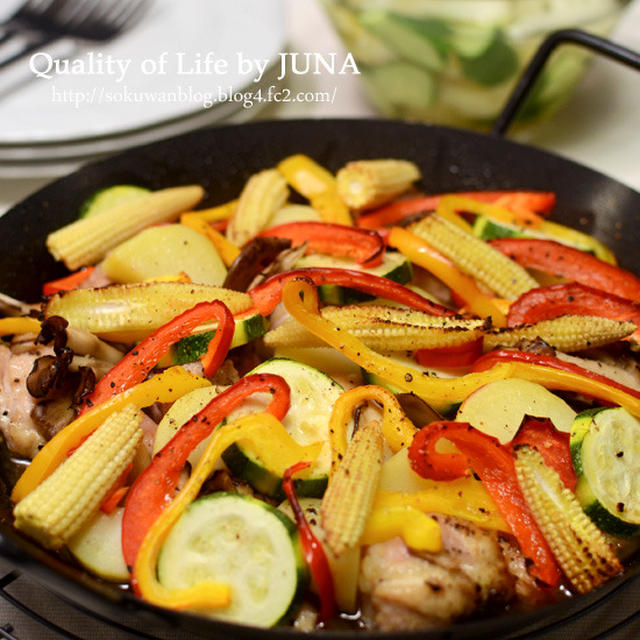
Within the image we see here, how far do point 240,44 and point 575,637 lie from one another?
3.34m

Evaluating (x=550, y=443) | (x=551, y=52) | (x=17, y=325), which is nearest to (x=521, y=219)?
(x=551, y=52)

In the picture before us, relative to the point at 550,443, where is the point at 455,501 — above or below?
below

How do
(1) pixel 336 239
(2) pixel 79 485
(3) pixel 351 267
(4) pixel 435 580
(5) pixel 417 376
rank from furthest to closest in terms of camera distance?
(1) pixel 336 239 < (3) pixel 351 267 < (5) pixel 417 376 < (2) pixel 79 485 < (4) pixel 435 580

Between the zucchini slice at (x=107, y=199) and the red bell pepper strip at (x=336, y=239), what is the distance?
2.01ft

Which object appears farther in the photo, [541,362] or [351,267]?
[351,267]

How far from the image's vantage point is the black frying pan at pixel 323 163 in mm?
2590

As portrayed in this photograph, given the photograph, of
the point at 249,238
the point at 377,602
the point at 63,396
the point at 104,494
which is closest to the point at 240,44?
the point at 249,238

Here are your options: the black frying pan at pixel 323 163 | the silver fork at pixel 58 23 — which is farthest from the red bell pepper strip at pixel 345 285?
the silver fork at pixel 58 23

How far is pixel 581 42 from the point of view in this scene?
9.53 feet

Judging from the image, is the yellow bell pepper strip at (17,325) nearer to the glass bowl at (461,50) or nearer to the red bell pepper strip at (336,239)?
the red bell pepper strip at (336,239)

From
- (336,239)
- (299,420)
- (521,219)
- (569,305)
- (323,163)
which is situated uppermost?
(323,163)

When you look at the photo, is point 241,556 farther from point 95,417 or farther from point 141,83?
point 141,83

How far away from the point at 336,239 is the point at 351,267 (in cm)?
16

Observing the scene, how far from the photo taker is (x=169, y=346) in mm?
2057
